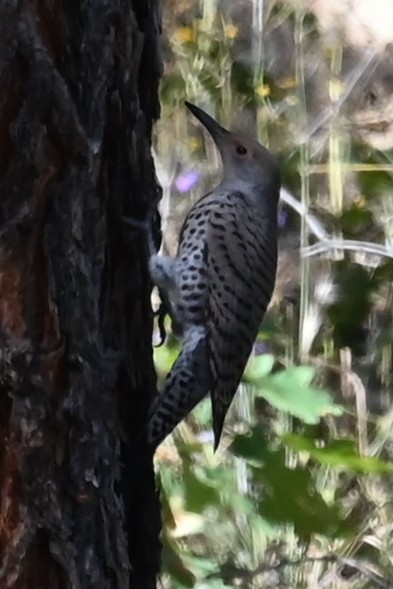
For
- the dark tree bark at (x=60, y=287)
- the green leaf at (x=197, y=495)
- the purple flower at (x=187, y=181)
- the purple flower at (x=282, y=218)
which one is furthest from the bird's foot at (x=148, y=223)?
the purple flower at (x=282, y=218)

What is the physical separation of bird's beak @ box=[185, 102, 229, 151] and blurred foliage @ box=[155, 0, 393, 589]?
407 mm

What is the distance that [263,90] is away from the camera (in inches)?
121

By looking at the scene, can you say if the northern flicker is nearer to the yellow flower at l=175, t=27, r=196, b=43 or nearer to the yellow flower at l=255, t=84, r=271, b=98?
the yellow flower at l=255, t=84, r=271, b=98

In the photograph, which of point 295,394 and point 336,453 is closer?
point 336,453

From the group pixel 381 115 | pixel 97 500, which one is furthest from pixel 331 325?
pixel 97 500

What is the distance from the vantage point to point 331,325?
3223mm

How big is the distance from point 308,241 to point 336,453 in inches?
66.8

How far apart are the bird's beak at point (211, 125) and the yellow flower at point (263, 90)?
2.51 feet

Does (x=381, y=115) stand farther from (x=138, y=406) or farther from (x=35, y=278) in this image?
(x=35, y=278)

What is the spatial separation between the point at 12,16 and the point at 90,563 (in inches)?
23.3

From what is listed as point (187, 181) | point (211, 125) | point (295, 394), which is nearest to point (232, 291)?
point (295, 394)

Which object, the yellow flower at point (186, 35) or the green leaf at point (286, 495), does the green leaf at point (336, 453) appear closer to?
the green leaf at point (286, 495)

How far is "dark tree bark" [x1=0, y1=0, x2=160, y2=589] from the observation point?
1.11 metres

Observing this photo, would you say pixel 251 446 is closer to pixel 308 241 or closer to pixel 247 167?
pixel 247 167
